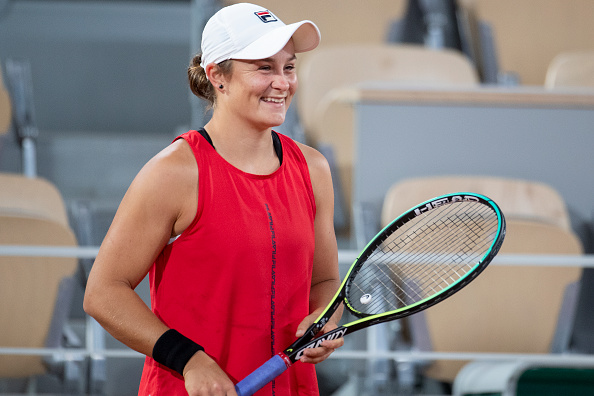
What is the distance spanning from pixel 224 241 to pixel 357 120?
5.09 ft

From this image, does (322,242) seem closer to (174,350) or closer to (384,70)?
(174,350)

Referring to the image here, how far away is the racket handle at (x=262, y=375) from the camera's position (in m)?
1.12

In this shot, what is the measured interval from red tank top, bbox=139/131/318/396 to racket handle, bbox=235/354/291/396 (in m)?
0.04

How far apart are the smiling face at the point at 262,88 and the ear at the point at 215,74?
0.01 meters

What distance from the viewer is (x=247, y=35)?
1.15 m

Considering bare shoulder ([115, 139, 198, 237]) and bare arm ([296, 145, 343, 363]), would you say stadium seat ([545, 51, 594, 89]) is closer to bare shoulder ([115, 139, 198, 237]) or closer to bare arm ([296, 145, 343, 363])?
bare arm ([296, 145, 343, 363])

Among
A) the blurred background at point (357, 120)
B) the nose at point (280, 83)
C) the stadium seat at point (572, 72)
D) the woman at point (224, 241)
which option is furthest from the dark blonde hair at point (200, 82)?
→ the stadium seat at point (572, 72)

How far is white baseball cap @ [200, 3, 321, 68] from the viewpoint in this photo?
1.13 metres

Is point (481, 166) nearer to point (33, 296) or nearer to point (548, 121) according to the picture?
point (548, 121)

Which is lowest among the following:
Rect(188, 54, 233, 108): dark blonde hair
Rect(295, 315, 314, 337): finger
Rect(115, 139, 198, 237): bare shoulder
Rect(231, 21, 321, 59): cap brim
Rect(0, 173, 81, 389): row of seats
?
Rect(0, 173, 81, 389): row of seats

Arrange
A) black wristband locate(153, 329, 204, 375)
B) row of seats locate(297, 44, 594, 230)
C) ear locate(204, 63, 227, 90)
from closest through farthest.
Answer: black wristband locate(153, 329, 204, 375) < ear locate(204, 63, 227, 90) < row of seats locate(297, 44, 594, 230)

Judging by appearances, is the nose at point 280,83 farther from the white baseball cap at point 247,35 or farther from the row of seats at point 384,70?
the row of seats at point 384,70

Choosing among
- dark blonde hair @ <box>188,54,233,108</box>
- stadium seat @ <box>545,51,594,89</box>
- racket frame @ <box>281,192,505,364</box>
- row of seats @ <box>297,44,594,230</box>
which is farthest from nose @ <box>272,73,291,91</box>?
stadium seat @ <box>545,51,594,89</box>

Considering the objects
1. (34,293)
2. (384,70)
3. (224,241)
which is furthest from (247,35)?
(384,70)
